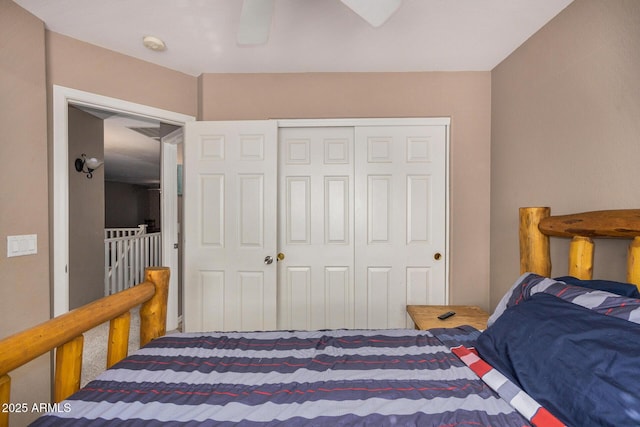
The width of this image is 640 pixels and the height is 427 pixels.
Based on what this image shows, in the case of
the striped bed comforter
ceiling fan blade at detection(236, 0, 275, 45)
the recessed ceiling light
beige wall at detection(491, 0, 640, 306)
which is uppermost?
the recessed ceiling light

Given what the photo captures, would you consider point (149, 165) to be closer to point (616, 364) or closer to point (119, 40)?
point (119, 40)

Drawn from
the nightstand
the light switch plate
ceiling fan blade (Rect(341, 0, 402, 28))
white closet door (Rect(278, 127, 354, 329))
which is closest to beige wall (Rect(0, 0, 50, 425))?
the light switch plate

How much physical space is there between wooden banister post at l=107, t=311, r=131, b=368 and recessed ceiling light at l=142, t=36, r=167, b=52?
1835 mm

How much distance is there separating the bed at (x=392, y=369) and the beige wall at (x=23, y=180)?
100 cm

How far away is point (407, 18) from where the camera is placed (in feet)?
5.71

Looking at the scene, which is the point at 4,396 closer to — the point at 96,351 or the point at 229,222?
the point at 229,222

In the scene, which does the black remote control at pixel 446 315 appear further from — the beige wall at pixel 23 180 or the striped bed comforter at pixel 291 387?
the beige wall at pixel 23 180

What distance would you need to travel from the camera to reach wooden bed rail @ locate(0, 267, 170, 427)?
74 cm

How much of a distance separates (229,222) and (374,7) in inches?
70.9

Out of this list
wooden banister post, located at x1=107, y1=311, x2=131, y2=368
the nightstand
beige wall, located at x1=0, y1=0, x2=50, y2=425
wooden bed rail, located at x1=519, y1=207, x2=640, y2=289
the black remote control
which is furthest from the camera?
the black remote control

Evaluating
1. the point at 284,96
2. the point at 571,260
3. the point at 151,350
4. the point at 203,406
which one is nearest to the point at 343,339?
the point at 203,406

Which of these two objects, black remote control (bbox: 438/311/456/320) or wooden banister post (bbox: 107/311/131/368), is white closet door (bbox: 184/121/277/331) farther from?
black remote control (bbox: 438/311/456/320)

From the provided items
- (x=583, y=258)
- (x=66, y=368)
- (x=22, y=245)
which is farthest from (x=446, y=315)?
(x=22, y=245)

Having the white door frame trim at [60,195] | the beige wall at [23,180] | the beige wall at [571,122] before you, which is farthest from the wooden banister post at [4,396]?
the beige wall at [571,122]
